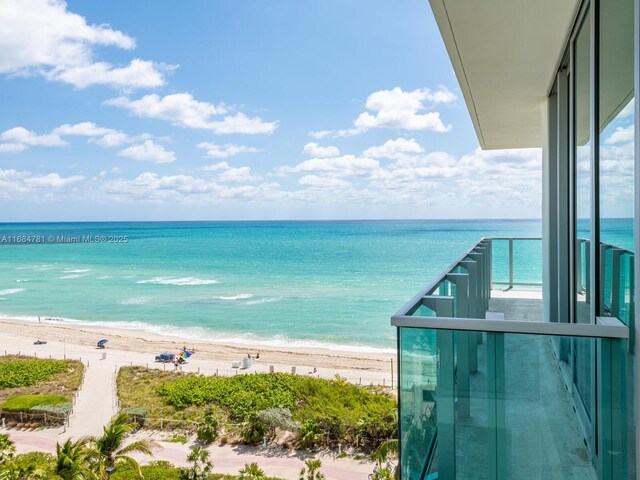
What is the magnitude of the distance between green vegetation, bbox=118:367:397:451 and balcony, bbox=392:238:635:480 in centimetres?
1405

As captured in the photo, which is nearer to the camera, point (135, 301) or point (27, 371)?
point (27, 371)

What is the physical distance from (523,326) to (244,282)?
153ft

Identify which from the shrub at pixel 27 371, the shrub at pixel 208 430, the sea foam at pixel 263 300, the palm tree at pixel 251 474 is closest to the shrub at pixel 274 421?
the shrub at pixel 208 430

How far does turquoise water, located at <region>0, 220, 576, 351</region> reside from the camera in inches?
1206

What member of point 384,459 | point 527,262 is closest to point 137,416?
point 384,459

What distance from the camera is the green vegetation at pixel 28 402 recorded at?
17.9 m

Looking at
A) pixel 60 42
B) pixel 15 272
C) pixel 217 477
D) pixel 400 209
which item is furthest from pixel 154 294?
pixel 400 209

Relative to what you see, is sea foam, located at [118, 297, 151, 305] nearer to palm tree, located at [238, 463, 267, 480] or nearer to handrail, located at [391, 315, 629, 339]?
palm tree, located at [238, 463, 267, 480]

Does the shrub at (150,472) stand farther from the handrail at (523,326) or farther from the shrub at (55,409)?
the handrail at (523,326)

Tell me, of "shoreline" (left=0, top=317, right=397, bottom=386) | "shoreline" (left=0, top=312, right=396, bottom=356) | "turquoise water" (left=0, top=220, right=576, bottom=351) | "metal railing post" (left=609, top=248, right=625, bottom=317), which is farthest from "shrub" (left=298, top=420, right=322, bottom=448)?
"metal railing post" (left=609, top=248, right=625, bottom=317)

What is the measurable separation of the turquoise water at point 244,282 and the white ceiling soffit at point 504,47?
2.48 metres

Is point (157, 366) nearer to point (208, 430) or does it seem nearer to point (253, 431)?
point (208, 430)

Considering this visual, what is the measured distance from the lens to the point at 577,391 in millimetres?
2447

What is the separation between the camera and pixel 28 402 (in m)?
18.3
